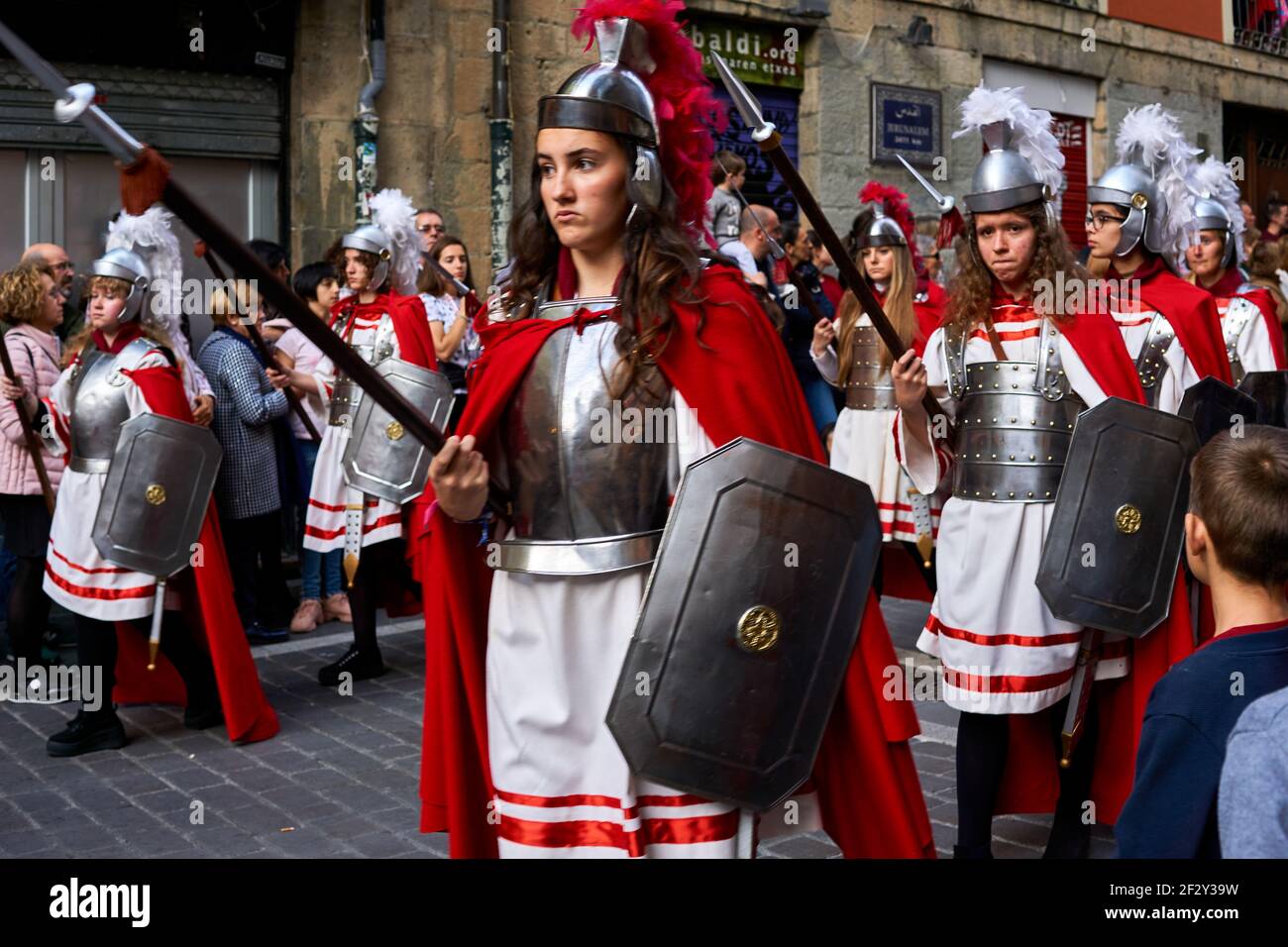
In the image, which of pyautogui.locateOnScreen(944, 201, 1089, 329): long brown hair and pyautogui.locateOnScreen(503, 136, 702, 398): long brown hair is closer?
pyautogui.locateOnScreen(503, 136, 702, 398): long brown hair

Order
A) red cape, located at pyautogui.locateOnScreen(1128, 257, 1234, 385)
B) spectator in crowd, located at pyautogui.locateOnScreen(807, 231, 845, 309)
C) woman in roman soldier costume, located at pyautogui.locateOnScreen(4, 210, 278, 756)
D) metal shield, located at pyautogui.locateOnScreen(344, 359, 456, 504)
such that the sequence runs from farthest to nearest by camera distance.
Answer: spectator in crowd, located at pyautogui.locateOnScreen(807, 231, 845, 309) → metal shield, located at pyautogui.locateOnScreen(344, 359, 456, 504) → woman in roman soldier costume, located at pyautogui.locateOnScreen(4, 210, 278, 756) → red cape, located at pyautogui.locateOnScreen(1128, 257, 1234, 385)

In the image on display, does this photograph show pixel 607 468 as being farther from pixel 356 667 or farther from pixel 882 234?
pixel 882 234

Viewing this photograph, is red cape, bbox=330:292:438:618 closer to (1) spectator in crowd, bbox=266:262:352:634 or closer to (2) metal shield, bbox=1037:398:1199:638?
(1) spectator in crowd, bbox=266:262:352:634

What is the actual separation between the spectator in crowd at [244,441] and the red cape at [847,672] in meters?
4.31

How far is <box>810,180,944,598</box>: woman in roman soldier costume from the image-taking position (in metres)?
7.11

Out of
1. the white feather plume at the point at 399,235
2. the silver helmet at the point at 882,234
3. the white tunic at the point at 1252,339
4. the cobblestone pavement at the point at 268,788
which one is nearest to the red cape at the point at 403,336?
the white feather plume at the point at 399,235

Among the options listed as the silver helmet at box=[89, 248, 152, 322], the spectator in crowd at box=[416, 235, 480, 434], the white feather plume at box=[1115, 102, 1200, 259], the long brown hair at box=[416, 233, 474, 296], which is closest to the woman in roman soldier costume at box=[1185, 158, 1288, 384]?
the white feather plume at box=[1115, 102, 1200, 259]

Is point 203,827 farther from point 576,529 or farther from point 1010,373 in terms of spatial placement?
point 1010,373

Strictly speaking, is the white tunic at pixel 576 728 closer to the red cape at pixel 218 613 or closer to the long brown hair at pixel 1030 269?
the long brown hair at pixel 1030 269

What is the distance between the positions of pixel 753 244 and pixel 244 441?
338 cm

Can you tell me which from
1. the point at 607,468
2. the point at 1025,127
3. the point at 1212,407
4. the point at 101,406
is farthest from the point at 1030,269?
the point at 101,406

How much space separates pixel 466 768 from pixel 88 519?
3.01 m

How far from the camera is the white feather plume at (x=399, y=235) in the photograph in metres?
7.13

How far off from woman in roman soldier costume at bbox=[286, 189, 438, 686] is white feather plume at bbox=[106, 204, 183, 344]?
88 centimetres
